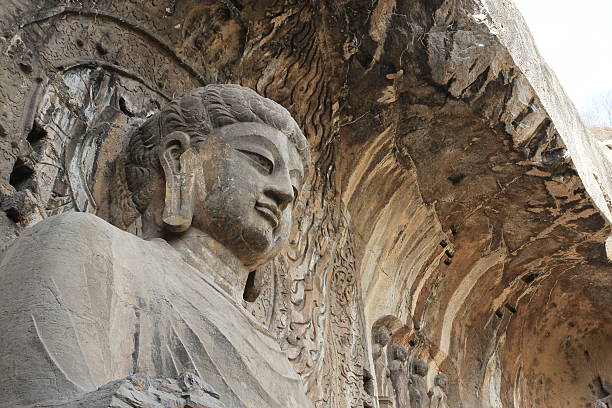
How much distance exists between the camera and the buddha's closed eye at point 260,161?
2809 millimetres

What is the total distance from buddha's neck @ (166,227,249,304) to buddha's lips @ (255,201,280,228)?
15 cm

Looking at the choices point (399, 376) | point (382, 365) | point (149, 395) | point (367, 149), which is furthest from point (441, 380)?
point (149, 395)

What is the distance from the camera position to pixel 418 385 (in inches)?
194

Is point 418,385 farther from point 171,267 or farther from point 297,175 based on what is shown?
point 171,267

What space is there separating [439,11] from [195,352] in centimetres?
218

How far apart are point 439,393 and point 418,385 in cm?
27

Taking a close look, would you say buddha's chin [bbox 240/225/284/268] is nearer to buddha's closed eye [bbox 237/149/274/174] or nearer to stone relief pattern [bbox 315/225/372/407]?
buddha's closed eye [bbox 237/149/274/174]

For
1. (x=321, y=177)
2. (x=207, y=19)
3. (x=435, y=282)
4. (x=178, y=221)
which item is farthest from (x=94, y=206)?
(x=435, y=282)

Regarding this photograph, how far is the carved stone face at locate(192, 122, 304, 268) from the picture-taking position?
2.72 meters

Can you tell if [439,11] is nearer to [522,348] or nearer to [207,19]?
[207,19]

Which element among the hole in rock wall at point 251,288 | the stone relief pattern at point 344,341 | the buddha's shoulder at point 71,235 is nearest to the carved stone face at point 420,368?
the stone relief pattern at point 344,341

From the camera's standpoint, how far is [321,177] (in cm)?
428

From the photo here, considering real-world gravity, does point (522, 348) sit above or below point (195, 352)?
above

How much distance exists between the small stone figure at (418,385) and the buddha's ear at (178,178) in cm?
250
